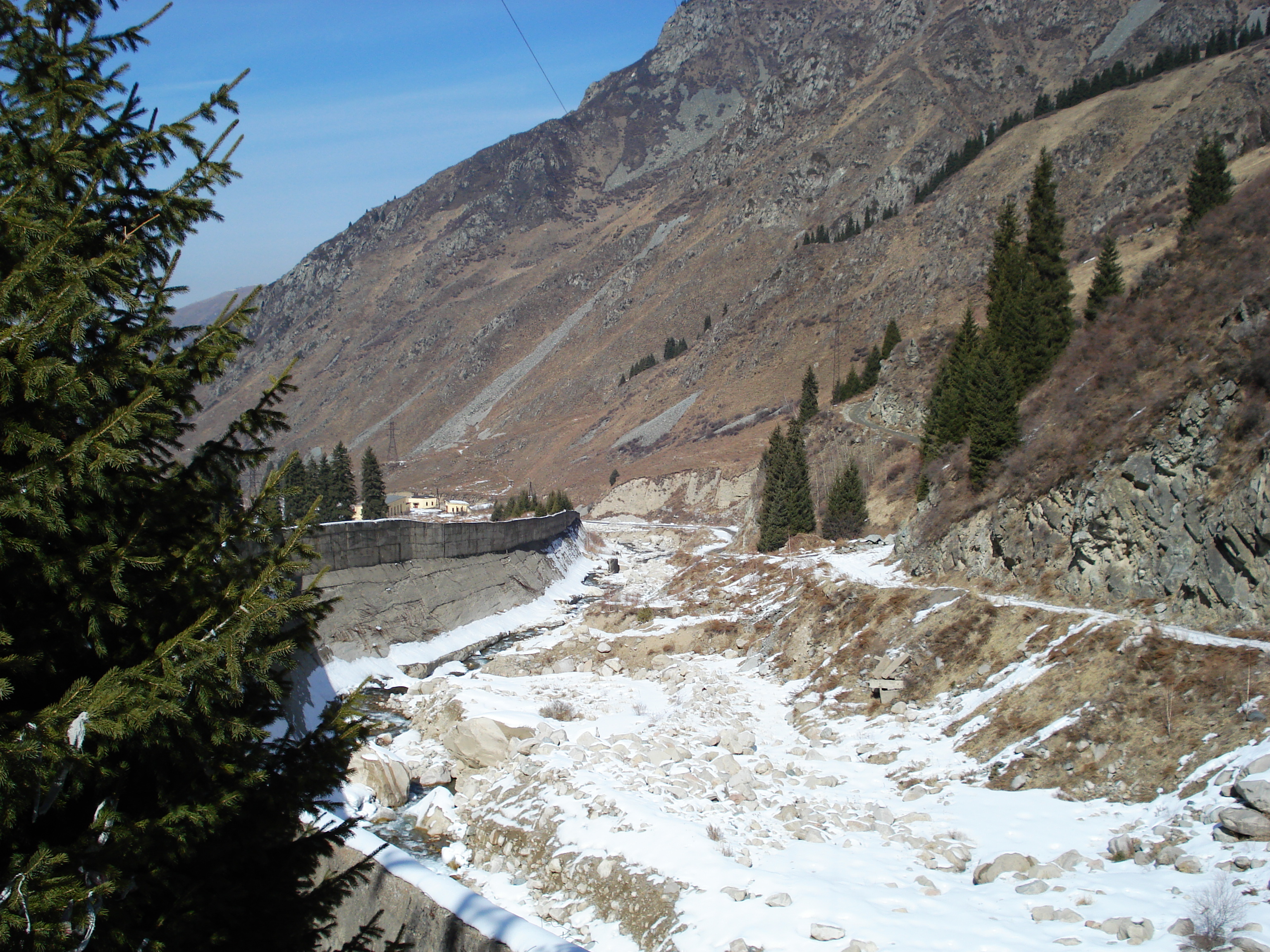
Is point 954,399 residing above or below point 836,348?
below

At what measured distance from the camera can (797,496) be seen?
48469 millimetres

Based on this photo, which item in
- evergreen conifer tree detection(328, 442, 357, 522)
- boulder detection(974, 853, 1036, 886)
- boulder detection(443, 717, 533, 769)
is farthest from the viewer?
evergreen conifer tree detection(328, 442, 357, 522)

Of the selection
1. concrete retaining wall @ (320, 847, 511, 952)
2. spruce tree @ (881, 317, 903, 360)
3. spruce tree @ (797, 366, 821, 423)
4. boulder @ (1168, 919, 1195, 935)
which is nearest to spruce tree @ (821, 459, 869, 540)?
spruce tree @ (797, 366, 821, 423)

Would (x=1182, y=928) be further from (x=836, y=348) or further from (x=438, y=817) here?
(x=836, y=348)

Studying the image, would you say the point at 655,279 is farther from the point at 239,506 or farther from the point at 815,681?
the point at 239,506

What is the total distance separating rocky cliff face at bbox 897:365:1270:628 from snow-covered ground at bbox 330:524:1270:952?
1436mm

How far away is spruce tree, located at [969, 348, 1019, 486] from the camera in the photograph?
25969mm

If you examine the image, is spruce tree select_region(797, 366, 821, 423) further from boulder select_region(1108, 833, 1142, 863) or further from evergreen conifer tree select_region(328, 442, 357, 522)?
boulder select_region(1108, 833, 1142, 863)

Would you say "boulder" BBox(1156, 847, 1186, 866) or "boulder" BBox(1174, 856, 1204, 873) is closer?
"boulder" BBox(1174, 856, 1204, 873)

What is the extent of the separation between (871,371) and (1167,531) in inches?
2645

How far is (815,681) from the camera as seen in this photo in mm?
22250

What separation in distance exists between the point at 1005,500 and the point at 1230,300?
7.54 m

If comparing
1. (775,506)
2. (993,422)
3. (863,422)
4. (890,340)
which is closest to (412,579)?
(775,506)

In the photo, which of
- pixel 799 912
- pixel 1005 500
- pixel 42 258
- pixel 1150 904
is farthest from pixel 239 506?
pixel 1005 500
